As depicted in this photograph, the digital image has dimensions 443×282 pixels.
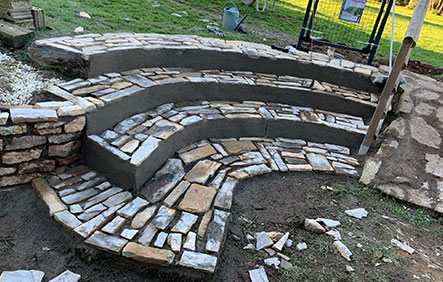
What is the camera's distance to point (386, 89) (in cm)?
423

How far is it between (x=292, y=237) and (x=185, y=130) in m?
1.72

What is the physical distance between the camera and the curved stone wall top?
404cm

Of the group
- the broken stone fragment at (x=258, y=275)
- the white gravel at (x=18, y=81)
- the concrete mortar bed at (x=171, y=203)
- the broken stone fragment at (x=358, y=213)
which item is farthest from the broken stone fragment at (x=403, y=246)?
the white gravel at (x=18, y=81)

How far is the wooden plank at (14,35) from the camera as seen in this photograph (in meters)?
4.23

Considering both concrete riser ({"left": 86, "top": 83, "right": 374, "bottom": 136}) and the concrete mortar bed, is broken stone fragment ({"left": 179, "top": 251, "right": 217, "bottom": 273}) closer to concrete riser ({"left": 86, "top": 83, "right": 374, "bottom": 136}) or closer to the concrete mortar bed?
the concrete mortar bed

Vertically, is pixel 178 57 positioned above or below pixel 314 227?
above

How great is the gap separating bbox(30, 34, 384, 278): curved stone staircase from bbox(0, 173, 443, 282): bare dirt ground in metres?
0.17

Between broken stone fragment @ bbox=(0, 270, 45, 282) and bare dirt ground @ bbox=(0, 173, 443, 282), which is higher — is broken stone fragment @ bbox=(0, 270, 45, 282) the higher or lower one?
the lower one

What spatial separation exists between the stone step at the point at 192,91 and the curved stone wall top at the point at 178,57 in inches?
4.9

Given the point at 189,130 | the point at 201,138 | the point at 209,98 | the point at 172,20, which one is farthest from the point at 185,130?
the point at 172,20

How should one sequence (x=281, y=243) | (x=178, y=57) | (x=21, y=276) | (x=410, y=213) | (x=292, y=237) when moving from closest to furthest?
(x=21, y=276) < (x=281, y=243) < (x=292, y=237) < (x=410, y=213) < (x=178, y=57)

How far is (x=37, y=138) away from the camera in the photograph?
3.23 meters

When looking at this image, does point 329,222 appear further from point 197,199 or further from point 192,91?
point 192,91

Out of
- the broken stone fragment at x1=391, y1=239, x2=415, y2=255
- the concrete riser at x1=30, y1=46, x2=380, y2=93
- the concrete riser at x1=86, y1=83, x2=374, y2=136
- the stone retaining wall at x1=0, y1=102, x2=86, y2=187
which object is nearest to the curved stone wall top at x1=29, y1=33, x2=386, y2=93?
the concrete riser at x1=30, y1=46, x2=380, y2=93
